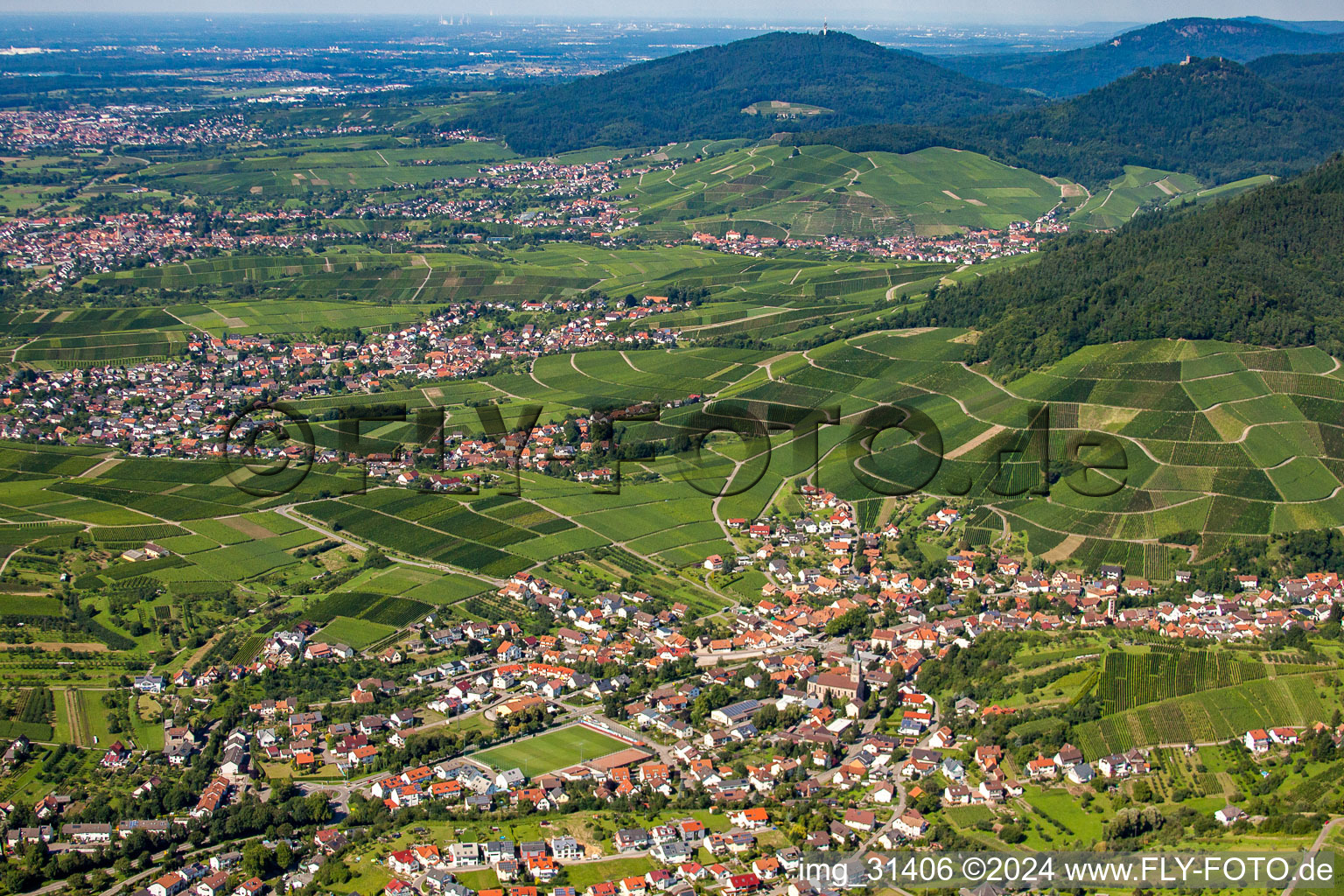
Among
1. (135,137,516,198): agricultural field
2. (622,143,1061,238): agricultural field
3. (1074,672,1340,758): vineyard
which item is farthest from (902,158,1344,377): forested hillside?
(135,137,516,198): agricultural field

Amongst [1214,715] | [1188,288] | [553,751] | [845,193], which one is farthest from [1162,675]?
[845,193]

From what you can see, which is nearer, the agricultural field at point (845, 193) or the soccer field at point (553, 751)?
the soccer field at point (553, 751)

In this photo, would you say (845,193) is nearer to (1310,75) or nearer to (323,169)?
(323,169)

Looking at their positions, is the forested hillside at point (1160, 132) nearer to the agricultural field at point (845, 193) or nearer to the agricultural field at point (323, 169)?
the agricultural field at point (845, 193)

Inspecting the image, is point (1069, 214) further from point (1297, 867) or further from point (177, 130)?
point (177, 130)

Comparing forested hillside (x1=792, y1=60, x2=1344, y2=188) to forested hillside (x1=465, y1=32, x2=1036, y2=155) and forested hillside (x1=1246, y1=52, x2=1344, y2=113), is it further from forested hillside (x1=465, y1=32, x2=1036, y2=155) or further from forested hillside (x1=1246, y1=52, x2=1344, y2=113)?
forested hillside (x1=465, y1=32, x2=1036, y2=155)

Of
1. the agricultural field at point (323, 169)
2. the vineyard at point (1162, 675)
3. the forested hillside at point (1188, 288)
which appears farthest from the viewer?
the agricultural field at point (323, 169)

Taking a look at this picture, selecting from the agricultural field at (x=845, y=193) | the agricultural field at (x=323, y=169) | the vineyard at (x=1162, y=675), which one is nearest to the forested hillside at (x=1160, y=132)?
the agricultural field at (x=845, y=193)
